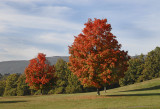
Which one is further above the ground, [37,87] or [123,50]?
[123,50]

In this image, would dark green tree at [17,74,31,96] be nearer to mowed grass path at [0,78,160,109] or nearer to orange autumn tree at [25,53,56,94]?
orange autumn tree at [25,53,56,94]

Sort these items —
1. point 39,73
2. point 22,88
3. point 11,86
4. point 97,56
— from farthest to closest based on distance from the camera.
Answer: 1. point 11,86
2. point 22,88
3. point 39,73
4. point 97,56

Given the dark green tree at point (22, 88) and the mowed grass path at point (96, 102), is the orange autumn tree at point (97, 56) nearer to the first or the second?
the mowed grass path at point (96, 102)

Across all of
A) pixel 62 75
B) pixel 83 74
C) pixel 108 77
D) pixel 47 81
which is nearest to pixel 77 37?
pixel 83 74

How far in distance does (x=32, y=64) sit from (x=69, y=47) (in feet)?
78.0

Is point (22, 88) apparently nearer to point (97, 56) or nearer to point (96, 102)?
point (97, 56)

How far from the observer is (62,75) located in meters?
97.9

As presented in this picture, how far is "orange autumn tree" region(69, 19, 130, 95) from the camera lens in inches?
1362

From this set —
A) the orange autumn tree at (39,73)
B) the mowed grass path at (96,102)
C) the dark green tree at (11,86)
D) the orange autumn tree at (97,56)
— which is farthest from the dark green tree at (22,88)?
the orange autumn tree at (97,56)

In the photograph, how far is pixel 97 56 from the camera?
34750 millimetres

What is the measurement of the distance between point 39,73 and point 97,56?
2830 cm

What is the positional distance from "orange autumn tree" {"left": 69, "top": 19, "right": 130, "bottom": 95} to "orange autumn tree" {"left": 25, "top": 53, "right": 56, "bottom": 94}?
22226 mm

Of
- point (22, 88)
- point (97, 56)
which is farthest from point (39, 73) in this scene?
point (22, 88)

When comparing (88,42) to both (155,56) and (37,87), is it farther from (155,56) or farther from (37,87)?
(155,56)
